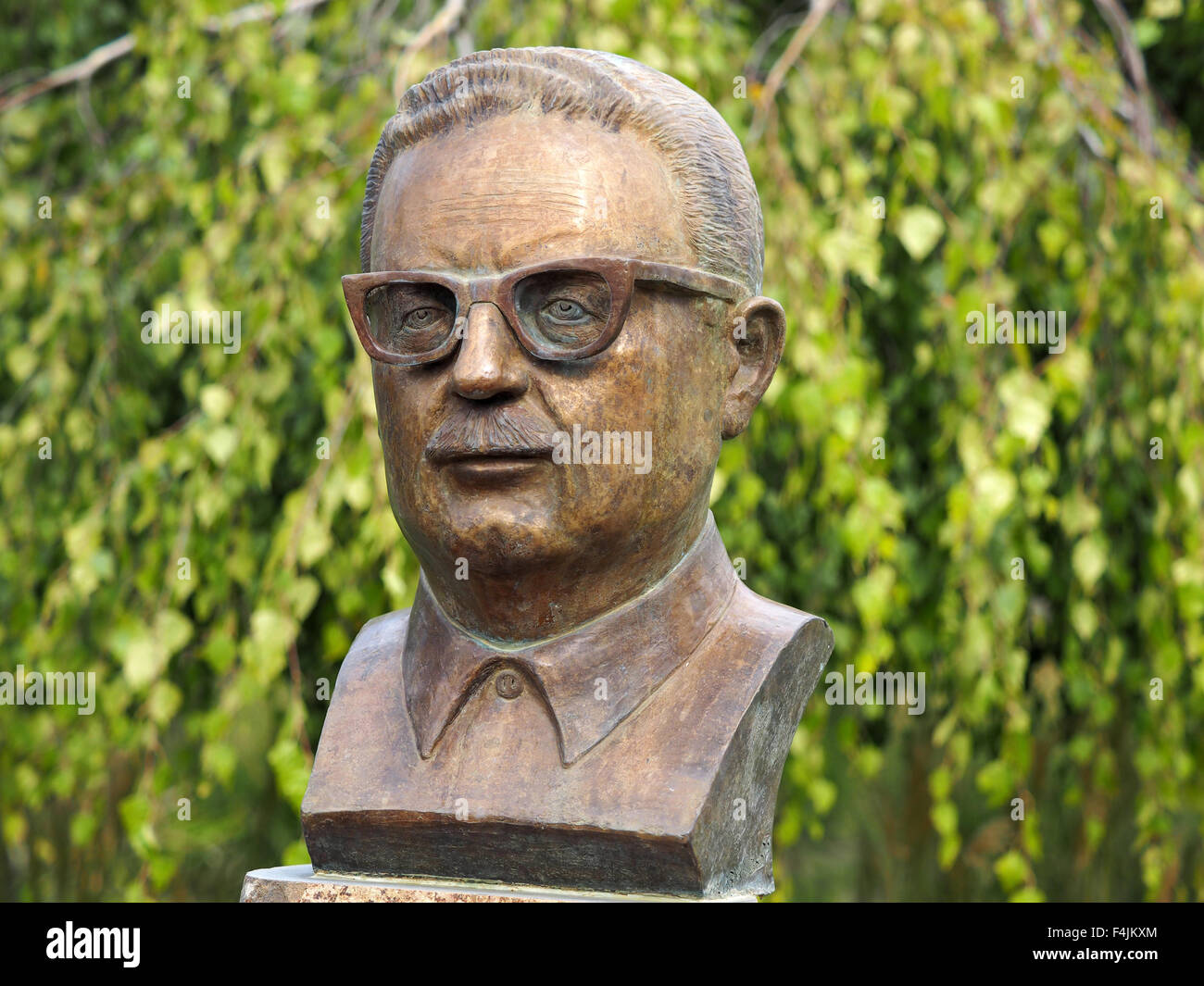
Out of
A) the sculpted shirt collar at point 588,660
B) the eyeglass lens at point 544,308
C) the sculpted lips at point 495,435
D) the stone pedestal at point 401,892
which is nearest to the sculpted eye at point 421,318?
the eyeglass lens at point 544,308

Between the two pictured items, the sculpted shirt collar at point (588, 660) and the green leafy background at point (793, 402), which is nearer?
the sculpted shirt collar at point (588, 660)

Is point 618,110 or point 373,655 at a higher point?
point 618,110

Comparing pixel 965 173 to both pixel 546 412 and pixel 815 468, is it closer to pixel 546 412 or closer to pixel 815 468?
pixel 815 468

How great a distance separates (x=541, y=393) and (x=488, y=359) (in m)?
0.08

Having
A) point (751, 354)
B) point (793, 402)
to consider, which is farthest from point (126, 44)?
point (751, 354)

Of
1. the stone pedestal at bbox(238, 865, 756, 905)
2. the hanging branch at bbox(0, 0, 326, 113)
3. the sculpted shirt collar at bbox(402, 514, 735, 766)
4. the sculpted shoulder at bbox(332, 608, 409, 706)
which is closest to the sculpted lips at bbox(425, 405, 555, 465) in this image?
the sculpted shirt collar at bbox(402, 514, 735, 766)

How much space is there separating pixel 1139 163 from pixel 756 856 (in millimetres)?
1644

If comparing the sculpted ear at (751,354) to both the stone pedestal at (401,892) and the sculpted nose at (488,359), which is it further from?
the stone pedestal at (401,892)

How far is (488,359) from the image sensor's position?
1.92 meters

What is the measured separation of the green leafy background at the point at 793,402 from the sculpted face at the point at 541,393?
0.72 meters

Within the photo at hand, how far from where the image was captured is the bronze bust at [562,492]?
1954 mm

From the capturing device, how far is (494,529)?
1971mm

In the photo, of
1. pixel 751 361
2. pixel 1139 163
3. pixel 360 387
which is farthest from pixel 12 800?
pixel 1139 163

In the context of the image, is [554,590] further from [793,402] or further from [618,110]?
[793,402]
